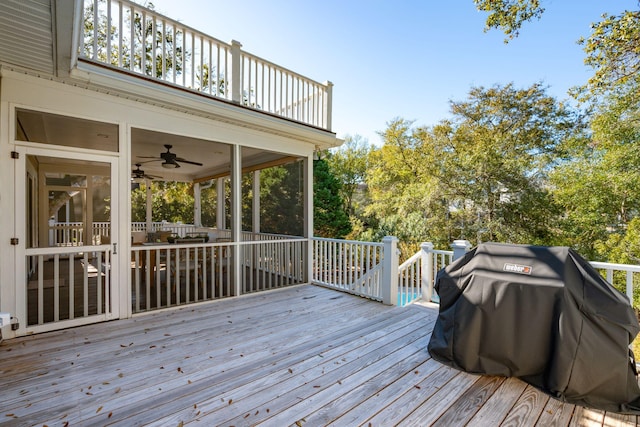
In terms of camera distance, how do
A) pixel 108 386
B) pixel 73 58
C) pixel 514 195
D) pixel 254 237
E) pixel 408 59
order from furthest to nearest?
pixel 408 59 < pixel 514 195 < pixel 254 237 < pixel 73 58 < pixel 108 386

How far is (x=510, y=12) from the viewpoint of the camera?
5.21m

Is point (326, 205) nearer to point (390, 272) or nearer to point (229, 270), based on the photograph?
point (229, 270)

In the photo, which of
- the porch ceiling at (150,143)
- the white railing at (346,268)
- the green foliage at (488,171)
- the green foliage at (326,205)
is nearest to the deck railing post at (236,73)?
the porch ceiling at (150,143)

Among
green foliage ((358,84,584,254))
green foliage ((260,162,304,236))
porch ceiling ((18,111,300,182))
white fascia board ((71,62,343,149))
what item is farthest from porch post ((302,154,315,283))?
green foliage ((358,84,584,254))

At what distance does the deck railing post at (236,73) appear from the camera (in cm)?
449

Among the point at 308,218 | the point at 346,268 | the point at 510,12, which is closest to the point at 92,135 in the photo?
the point at 308,218

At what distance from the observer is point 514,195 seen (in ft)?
33.0

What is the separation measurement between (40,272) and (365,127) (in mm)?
18041

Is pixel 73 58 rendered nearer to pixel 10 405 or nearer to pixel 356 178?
pixel 10 405

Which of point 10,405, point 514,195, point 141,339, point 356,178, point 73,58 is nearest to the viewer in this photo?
point 10,405

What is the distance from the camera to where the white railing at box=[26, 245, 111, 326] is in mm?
3283

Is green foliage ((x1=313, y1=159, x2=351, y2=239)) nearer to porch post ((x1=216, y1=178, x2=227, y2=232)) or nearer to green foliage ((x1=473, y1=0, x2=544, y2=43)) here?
porch post ((x1=216, y1=178, x2=227, y2=232))

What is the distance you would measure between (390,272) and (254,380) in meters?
2.68

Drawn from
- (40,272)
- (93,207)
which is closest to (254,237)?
(93,207)
